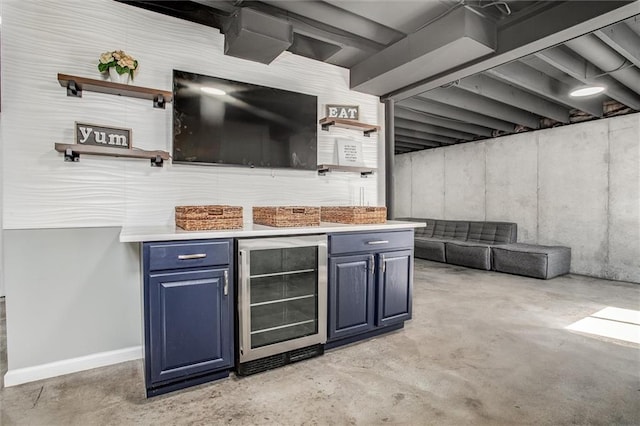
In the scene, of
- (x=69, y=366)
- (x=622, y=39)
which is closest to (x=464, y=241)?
(x=622, y=39)

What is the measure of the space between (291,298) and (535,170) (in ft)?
19.4

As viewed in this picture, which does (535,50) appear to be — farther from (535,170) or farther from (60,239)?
(535,170)

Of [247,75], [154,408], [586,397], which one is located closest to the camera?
[154,408]

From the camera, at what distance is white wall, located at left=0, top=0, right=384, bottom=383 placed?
7.34ft

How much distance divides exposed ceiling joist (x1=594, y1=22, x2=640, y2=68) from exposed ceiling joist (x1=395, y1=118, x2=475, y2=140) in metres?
3.13

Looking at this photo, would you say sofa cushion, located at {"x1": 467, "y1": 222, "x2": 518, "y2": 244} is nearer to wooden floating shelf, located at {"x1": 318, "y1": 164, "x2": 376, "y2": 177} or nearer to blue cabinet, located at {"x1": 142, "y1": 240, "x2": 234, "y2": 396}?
wooden floating shelf, located at {"x1": 318, "y1": 164, "x2": 376, "y2": 177}

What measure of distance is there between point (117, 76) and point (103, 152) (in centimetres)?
55

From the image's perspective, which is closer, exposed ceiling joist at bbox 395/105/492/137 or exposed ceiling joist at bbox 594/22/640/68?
exposed ceiling joist at bbox 594/22/640/68

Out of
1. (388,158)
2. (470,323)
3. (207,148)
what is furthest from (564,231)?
(207,148)

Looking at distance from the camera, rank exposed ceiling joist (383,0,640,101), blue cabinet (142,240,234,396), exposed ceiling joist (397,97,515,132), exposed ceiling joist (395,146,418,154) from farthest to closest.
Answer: exposed ceiling joist (395,146,418,154), exposed ceiling joist (397,97,515,132), exposed ceiling joist (383,0,640,101), blue cabinet (142,240,234,396)

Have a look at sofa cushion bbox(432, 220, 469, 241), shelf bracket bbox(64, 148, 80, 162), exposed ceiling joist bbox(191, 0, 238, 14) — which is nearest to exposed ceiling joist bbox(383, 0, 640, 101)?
exposed ceiling joist bbox(191, 0, 238, 14)

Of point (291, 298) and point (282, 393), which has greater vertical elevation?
point (291, 298)

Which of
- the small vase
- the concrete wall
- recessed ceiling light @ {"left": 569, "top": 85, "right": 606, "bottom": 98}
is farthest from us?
the concrete wall

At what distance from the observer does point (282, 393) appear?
2111mm
